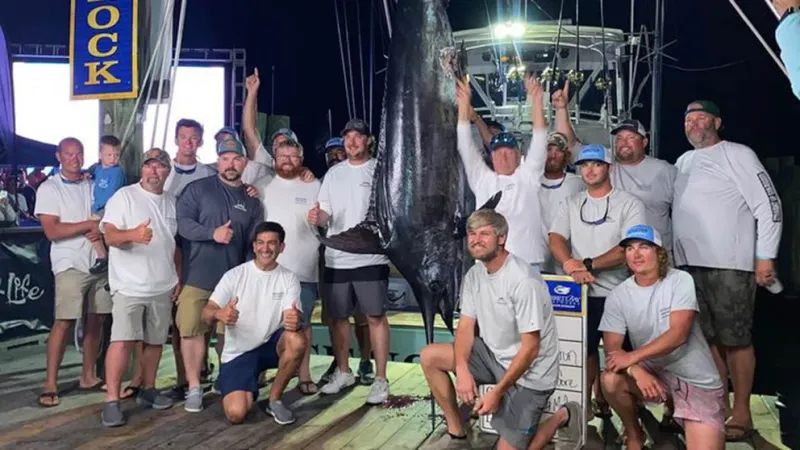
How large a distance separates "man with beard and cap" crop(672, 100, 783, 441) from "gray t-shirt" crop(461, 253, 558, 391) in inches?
36.0

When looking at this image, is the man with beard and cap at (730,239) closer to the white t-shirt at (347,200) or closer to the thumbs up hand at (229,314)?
the white t-shirt at (347,200)

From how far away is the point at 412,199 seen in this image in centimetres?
291

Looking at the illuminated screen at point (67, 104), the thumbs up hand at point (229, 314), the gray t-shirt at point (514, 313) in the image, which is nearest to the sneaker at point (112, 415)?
the thumbs up hand at point (229, 314)

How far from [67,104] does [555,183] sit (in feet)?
25.0

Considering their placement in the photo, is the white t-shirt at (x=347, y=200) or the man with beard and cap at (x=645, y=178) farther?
the white t-shirt at (x=347, y=200)

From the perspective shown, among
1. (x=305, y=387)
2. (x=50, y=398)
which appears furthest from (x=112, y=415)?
(x=305, y=387)

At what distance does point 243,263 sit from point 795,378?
17.0 ft

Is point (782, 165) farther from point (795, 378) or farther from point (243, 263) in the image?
point (243, 263)

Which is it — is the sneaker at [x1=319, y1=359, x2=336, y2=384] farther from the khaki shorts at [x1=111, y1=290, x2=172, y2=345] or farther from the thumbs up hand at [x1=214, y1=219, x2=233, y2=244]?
the thumbs up hand at [x1=214, y1=219, x2=233, y2=244]

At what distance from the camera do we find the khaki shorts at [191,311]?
138 inches

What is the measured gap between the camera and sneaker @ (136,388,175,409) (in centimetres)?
350

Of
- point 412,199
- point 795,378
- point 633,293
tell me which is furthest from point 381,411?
point 795,378

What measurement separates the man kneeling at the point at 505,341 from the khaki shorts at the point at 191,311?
1356mm

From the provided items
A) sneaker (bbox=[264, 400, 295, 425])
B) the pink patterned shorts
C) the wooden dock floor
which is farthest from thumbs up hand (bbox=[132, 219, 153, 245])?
the pink patterned shorts
